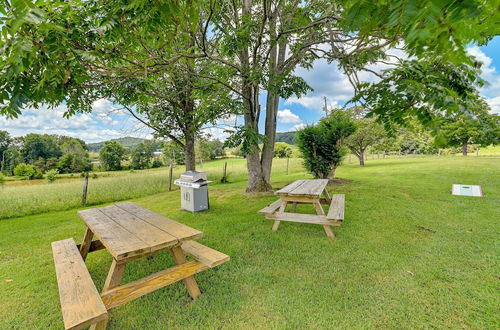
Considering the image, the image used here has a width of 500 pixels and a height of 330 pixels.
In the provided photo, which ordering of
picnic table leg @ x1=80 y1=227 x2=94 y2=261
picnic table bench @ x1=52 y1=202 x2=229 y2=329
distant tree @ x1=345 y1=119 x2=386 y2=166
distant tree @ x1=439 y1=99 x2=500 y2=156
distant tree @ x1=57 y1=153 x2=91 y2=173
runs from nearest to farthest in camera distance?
picnic table bench @ x1=52 y1=202 x2=229 y2=329 < distant tree @ x1=439 y1=99 x2=500 y2=156 < picnic table leg @ x1=80 y1=227 x2=94 y2=261 < distant tree @ x1=345 y1=119 x2=386 y2=166 < distant tree @ x1=57 y1=153 x2=91 y2=173

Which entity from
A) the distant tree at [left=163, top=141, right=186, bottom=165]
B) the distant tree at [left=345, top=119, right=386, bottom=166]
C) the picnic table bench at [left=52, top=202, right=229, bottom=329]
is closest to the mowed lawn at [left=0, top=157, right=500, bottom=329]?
the picnic table bench at [left=52, top=202, right=229, bottom=329]

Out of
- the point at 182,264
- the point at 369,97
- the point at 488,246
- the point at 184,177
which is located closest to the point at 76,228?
the point at 184,177

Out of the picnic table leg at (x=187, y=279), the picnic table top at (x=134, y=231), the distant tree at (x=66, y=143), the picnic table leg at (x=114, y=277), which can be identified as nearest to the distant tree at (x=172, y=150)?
the picnic table top at (x=134, y=231)

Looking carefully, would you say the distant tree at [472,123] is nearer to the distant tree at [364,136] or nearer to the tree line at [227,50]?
the tree line at [227,50]

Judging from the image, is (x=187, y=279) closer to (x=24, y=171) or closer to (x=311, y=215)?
(x=311, y=215)

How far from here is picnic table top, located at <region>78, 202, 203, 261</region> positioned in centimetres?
192

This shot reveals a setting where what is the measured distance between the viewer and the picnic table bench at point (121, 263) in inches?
61.2

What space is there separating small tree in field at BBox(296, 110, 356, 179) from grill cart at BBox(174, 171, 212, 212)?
487cm

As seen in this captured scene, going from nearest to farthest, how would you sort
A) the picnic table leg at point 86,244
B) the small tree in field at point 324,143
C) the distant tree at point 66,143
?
the picnic table leg at point 86,244
the small tree in field at point 324,143
the distant tree at point 66,143

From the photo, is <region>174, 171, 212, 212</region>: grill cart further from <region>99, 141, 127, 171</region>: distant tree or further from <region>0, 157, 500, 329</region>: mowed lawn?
<region>99, 141, 127, 171</region>: distant tree

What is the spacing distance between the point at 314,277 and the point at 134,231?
219 cm

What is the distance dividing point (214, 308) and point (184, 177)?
158 inches

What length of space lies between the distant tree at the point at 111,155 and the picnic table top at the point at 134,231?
4389 cm

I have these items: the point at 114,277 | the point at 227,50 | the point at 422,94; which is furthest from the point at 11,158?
the point at 422,94
